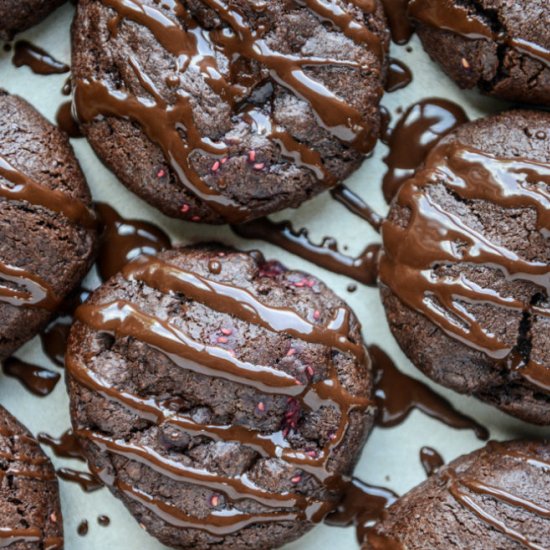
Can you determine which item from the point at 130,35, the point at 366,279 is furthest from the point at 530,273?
the point at 130,35

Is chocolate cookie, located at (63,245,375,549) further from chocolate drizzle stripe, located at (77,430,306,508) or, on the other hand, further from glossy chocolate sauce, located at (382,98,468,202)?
glossy chocolate sauce, located at (382,98,468,202)

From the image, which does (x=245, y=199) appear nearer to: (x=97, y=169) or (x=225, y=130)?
(x=225, y=130)

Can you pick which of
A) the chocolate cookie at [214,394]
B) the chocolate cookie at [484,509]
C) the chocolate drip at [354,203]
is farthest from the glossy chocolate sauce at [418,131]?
the chocolate cookie at [484,509]

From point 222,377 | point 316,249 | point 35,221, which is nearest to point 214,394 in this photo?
point 222,377

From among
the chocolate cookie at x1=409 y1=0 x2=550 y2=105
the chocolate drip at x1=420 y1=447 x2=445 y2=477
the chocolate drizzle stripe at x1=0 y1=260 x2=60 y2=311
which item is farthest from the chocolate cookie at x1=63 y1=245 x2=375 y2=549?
the chocolate cookie at x1=409 y1=0 x2=550 y2=105

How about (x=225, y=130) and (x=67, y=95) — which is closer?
(x=225, y=130)

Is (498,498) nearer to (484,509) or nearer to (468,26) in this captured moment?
(484,509)
